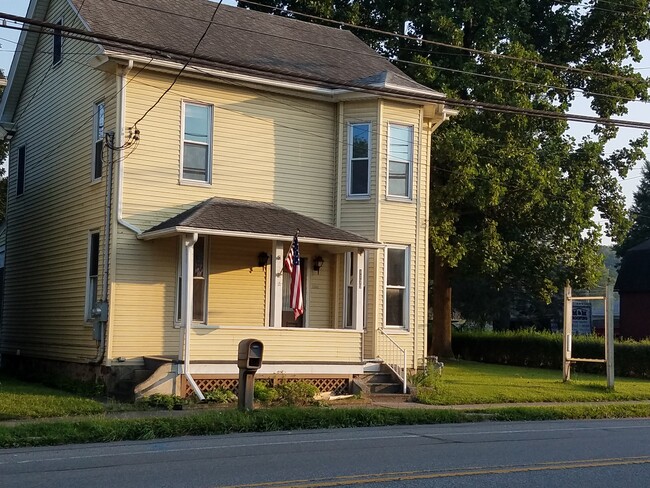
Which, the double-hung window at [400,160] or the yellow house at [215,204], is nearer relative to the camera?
the yellow house at [215,204]

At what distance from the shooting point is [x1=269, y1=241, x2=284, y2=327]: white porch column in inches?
790

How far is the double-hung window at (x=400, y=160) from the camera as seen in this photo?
74.0 feet

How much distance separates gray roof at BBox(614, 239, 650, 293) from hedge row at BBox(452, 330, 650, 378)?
14343 mm

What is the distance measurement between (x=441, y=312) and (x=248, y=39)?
48.5 feet

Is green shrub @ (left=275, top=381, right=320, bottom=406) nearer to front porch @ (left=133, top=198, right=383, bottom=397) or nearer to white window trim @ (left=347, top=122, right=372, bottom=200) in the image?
front porch @ (left=133, top=198, right=383, bottom=397)

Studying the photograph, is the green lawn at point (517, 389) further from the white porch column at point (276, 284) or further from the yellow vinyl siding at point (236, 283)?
the yellow vinyl siding at point (236, 283)

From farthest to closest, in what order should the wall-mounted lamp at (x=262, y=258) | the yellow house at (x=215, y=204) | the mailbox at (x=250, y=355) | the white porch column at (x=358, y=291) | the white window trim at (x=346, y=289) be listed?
the white window trim at (x=346, y=289) < the wall-mounted lamp at (x=262, y=258) < the white porch column at (x=358, y=291) < the yellow house at (x=215, y=204) < the mailbox at (x=250, y=355)

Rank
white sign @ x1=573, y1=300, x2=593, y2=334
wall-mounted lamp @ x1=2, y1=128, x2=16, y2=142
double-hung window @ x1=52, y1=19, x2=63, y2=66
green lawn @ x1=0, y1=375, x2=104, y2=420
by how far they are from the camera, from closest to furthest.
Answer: green lawn @ x1=0, y1=375, x2=104, y2=420 → double-hung window @ x1=52, y1=19, x2=63, y2=66 → wall-mounted lamp @ x1=2, y1=128, x2=16, y2=142 → white sign @ x1=573, y1=300, x2=593, y2=334

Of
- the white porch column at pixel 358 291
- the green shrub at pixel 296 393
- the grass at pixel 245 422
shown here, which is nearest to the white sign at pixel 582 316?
the white porch column at pixel 358 291

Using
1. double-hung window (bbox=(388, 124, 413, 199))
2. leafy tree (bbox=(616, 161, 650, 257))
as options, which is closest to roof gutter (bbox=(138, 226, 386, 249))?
double-hung window (bbox=(388, 124, 413, 199))

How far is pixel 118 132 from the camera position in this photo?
19891 mm

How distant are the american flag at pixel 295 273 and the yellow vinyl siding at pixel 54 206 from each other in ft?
13.7

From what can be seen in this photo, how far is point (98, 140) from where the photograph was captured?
21.2 metres

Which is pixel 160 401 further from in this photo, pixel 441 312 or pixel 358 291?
pixel 441 312
